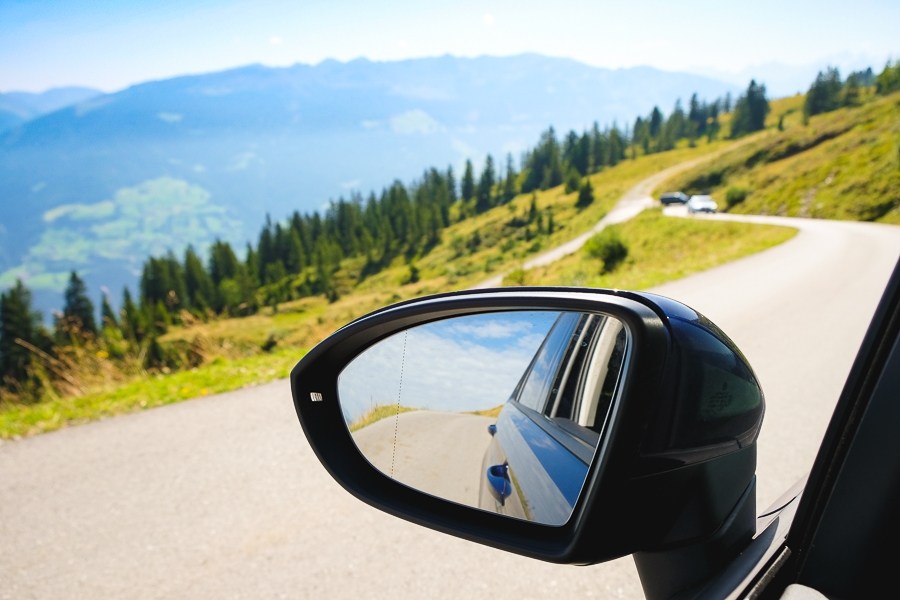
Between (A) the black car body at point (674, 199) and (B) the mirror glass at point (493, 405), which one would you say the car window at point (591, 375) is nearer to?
(B) the mirror glass at point (493, 405)

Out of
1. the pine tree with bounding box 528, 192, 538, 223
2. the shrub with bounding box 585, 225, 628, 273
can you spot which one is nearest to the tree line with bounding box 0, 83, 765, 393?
the pine tree with bounding box 528, 192, 538, 223

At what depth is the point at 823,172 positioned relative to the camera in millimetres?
43594

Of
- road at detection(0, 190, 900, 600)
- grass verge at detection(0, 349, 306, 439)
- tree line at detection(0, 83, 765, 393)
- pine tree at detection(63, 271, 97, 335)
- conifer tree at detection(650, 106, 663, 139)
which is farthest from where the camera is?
conifer tree at detection(650, 106, 663, 139)

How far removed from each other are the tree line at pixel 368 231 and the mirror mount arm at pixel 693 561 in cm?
7393

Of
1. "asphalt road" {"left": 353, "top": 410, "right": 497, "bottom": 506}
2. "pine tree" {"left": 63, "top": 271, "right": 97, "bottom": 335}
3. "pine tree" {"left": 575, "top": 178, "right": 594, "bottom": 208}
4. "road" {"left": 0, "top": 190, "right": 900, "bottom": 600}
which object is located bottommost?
"pine tree" {"left": 63, "top": 271, "right": 97, "bottom": 335}

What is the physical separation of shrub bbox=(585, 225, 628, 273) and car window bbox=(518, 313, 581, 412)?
2127 cm

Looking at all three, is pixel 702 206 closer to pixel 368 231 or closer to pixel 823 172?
pixel 823 172

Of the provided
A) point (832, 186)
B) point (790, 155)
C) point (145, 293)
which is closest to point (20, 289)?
point (145, 293)

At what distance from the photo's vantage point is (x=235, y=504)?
10.9 feet

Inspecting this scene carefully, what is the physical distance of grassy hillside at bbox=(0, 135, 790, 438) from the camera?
A: 236 inches

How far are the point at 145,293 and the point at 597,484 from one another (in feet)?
333

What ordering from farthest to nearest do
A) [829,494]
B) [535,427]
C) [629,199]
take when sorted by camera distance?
[629,199] < [535,427] < [829,494]

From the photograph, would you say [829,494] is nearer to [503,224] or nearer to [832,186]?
[832,186]

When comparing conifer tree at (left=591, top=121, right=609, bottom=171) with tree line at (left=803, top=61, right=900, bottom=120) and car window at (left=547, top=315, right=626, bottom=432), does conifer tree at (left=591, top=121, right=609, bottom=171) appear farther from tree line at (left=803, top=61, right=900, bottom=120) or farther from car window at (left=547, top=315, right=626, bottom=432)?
car window at (left=547, top=315, right=626, bottom=432)
